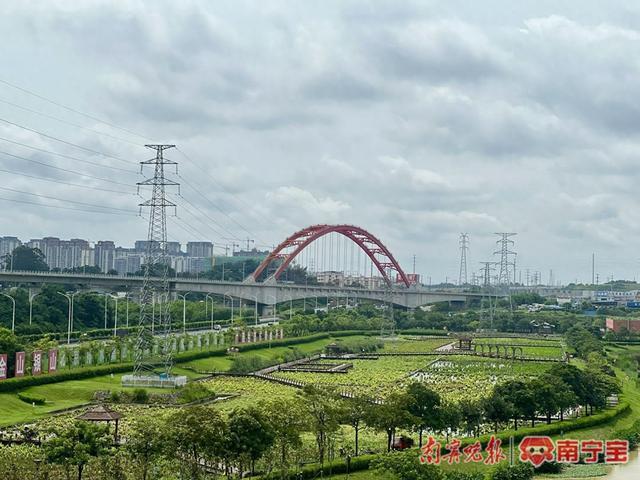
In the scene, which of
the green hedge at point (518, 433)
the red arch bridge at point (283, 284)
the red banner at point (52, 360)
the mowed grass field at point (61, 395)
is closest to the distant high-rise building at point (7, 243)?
the red arch bridge at point (283, 284)

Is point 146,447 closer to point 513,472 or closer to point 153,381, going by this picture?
point 513,472

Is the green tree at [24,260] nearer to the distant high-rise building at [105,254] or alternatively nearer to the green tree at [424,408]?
the distant high-rise building at [105,254]

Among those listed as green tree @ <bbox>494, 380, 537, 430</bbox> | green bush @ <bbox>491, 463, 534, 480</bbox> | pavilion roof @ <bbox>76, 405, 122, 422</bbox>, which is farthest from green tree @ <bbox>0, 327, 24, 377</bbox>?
green bush @ <bbox>491, 463, 534, 480</bbox>

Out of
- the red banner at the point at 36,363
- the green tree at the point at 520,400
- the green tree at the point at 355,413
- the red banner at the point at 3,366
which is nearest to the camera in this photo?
the green tree at the point at 355,413

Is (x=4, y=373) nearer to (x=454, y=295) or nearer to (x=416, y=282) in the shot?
(x=454, y=295)

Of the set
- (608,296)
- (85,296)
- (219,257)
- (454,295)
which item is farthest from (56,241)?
(608,296)

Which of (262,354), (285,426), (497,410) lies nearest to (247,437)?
(285,426)

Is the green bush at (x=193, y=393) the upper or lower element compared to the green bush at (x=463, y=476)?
upper
